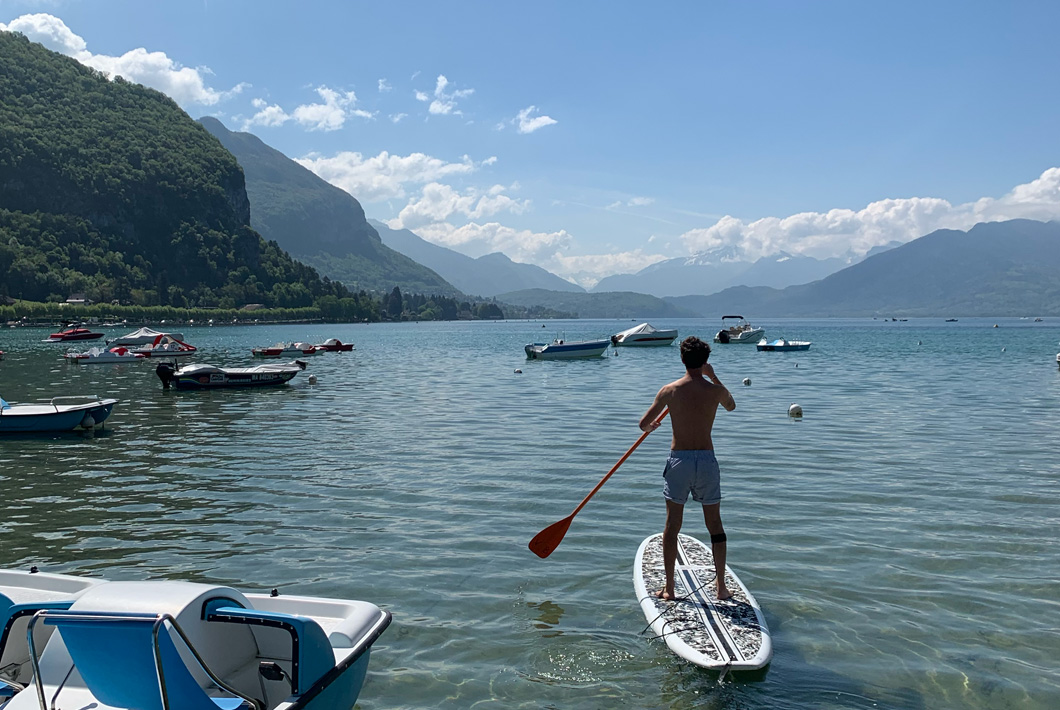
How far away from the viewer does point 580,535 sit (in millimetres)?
11922

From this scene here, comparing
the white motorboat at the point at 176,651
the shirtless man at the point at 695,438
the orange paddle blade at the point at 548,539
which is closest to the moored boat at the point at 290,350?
the orange paddle blade at the point at 548,539

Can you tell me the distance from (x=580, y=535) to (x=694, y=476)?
4214 mm

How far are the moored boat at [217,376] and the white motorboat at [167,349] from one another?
2983cm

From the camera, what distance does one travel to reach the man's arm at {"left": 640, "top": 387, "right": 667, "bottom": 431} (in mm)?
8320

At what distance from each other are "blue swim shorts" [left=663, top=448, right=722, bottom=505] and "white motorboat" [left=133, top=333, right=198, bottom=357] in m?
65.6

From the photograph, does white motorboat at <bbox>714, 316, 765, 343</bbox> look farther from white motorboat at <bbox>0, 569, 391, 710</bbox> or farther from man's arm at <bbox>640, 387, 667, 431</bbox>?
white motorboat at <bbox>0, 569, 391, 710</bbox>

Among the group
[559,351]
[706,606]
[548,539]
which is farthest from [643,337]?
[706,606]

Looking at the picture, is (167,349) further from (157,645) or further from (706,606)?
(157,645)

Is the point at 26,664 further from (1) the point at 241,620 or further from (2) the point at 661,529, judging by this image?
Result: (2) the point at 661,529

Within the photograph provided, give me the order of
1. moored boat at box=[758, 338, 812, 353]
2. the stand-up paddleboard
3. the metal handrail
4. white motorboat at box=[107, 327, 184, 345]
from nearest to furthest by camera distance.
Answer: the metal handrail < the stand-up paddleboard < moored boat at box=[758, 338, 812, 353] < white motorboat at box=[107, 327, 184, 345]

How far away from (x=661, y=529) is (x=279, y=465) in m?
10.2

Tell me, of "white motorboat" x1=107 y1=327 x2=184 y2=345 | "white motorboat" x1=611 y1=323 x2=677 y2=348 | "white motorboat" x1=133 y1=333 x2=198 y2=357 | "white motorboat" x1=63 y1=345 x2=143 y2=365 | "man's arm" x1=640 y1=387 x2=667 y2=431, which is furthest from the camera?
"white motorboat" x1=611 y1=323 x2=677 y2=348

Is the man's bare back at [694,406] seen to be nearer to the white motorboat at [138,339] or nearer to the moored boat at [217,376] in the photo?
the moored boat at [217,376]

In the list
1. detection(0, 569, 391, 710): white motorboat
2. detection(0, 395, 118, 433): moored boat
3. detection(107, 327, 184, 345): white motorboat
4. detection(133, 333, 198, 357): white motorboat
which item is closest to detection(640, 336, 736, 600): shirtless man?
detection(0, 569, 391, 710): white motorboat
